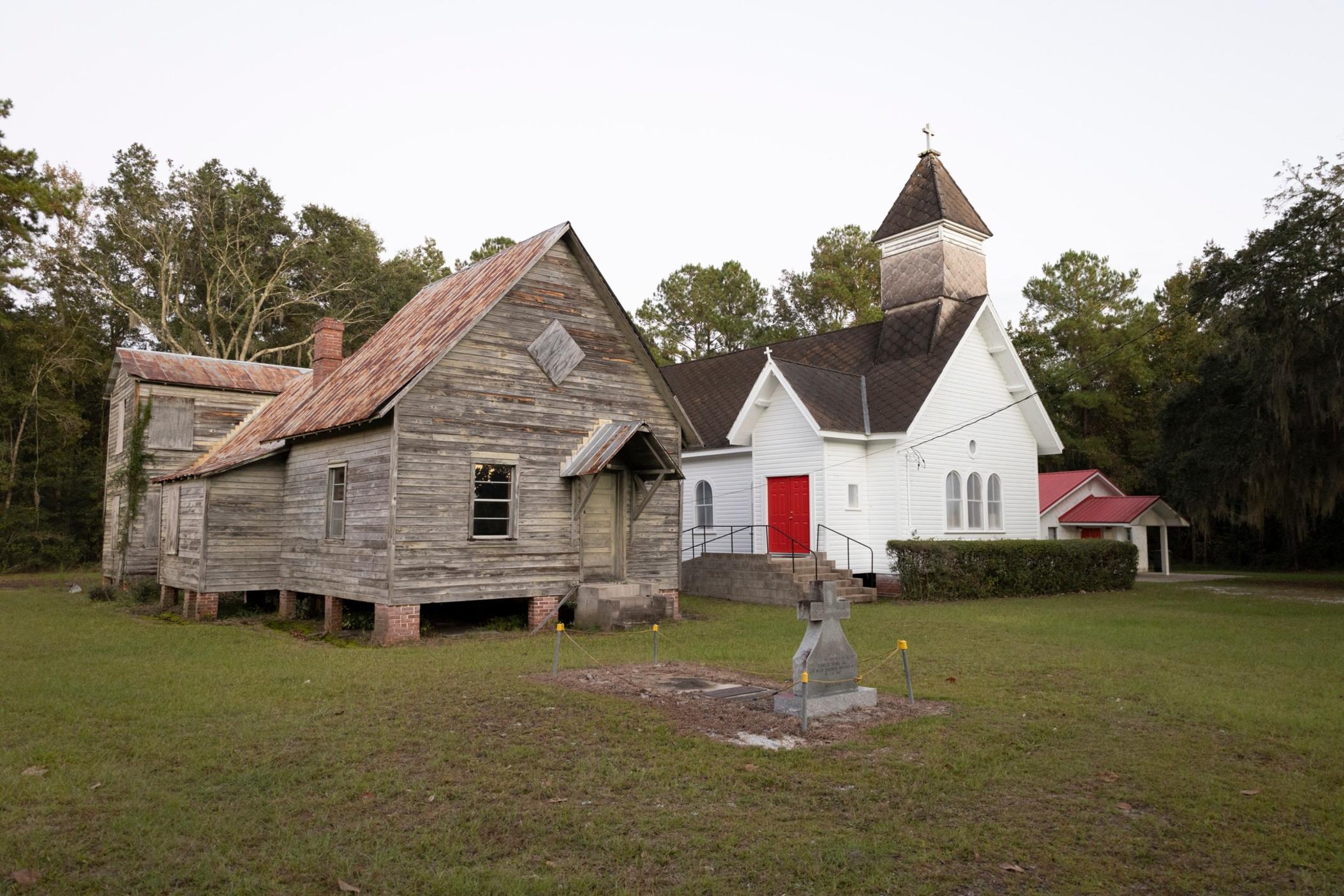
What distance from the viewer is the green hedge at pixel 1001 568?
2180cm

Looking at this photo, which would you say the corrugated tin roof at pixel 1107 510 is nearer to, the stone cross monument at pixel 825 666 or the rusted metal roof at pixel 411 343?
the rusted metal roof at pixel 411 343

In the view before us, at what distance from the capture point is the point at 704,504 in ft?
87.7

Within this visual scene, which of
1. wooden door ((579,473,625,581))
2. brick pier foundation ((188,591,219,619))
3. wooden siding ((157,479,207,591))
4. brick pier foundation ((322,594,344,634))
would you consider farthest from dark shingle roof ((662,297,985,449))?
brick pier foundation ((188,591,219,619))

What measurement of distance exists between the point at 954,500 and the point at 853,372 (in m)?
4.83

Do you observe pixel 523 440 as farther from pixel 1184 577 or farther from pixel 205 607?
pixel 1184 577

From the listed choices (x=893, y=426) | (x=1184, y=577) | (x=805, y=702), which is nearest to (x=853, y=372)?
(x=893, y=426)

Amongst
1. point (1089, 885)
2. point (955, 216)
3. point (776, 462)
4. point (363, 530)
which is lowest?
point (1089, 885)

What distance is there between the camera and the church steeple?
26.8 metres

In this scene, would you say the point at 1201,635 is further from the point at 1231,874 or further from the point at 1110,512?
the point at 1110,512

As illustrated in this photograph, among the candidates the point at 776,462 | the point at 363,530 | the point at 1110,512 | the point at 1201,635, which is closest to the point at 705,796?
the point at 363,530

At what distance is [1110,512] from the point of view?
118ft

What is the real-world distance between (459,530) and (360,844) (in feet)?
33.1

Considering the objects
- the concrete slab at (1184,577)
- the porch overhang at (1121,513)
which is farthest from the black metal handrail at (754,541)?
the porch overhang at (1121,513)

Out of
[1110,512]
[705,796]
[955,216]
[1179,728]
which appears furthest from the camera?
[1110,512]
